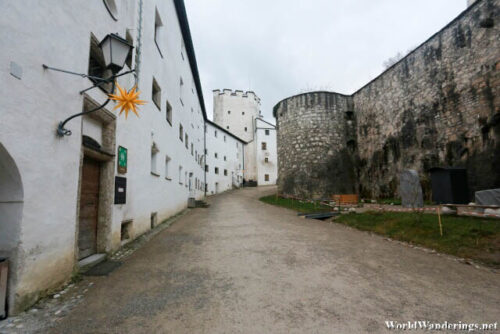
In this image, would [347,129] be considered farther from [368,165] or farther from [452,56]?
[452,56]

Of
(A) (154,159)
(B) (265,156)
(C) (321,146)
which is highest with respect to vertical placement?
(B) (265,156)

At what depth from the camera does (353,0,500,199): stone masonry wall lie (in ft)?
26.7

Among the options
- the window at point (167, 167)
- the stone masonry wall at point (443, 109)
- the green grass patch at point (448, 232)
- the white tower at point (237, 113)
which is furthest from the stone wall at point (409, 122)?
the white tower at point (237, 113)

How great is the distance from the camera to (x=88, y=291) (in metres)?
3.36

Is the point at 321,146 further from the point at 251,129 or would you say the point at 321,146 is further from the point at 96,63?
the point at 251,129

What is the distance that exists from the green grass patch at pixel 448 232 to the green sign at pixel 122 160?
23.1 ft

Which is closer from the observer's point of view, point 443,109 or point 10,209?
point 10,209

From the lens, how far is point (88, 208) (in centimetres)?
476

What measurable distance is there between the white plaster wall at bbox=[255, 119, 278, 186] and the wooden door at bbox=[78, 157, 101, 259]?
36.1m

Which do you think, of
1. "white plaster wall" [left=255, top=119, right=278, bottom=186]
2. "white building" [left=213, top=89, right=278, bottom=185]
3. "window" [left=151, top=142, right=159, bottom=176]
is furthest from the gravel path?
"white building" [left=213, top=89, right=278, bottom=185]

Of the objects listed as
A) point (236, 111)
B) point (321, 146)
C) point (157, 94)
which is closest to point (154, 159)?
point (157, 94)

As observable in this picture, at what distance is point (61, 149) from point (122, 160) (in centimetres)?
219

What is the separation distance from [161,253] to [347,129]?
14.2 meters

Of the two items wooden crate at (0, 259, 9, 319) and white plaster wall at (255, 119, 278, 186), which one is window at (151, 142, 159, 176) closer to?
wooden crate at (0, 259, 9, 319)
